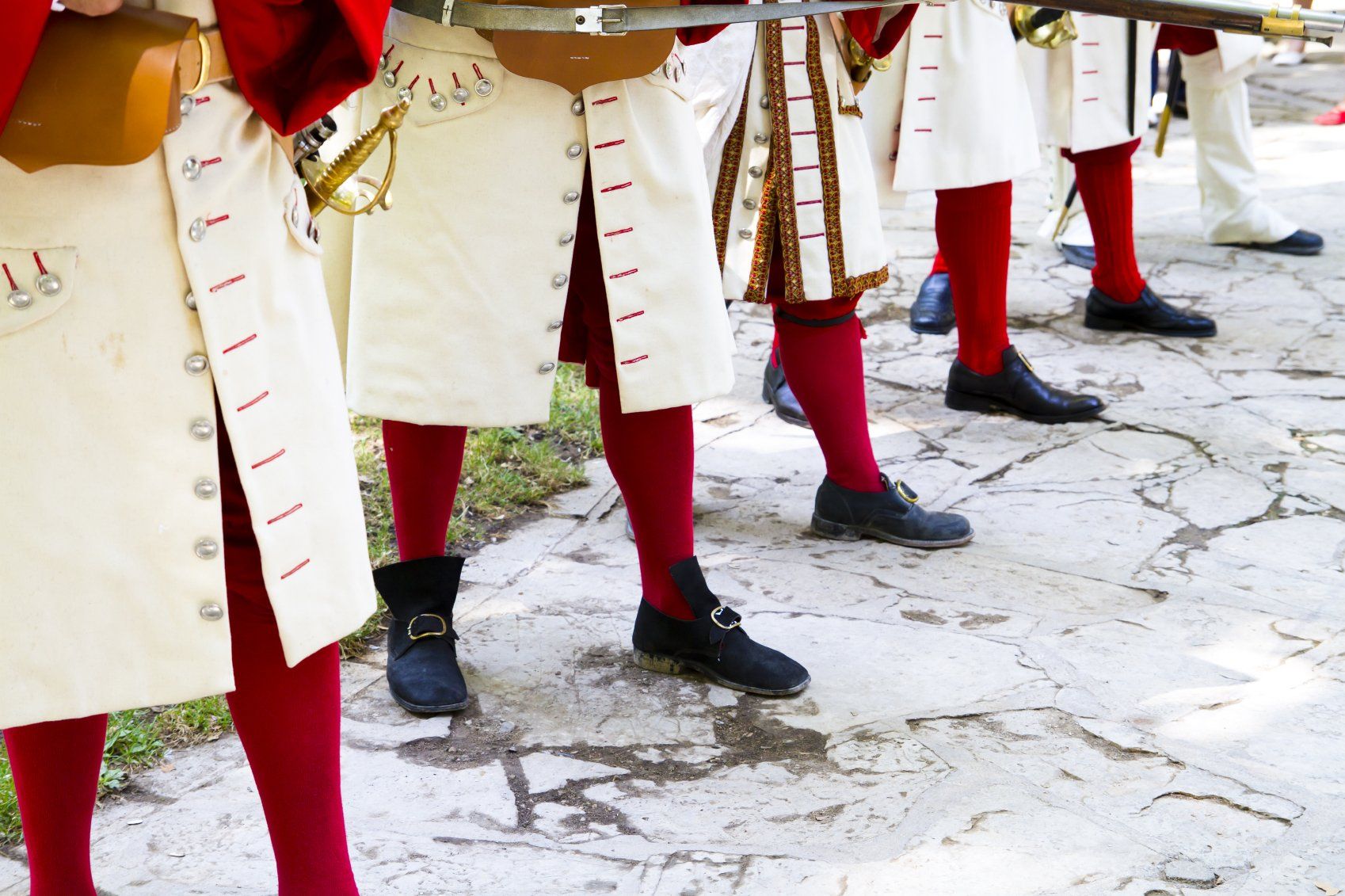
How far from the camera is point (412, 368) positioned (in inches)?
74.8

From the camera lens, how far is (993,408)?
3438 mm

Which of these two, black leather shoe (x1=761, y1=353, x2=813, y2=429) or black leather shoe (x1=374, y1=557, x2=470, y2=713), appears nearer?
black leather shoe (x1=374, y1=557, x2=470, y2=713)

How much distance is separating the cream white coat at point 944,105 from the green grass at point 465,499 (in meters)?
0.91

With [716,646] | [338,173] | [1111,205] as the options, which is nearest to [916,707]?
[716,646]

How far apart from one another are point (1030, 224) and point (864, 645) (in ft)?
10.8

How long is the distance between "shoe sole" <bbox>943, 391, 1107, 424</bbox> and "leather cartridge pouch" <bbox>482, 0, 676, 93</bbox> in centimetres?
187

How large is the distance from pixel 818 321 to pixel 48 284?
169 cm

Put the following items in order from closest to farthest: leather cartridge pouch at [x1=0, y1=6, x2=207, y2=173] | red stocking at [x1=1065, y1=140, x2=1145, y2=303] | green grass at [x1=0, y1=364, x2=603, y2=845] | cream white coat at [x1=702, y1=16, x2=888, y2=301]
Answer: leather cartridge pouch at [x1=0, y1=6, x2=207, y2=173]
green grass at [x1=0, y1=364, x2=603, y2=845]
cream white coat at [x1=702, y1=16, x2=888, y2=301]
red stocking at [x1=1065, y1=140, x2=1145, y2=303]

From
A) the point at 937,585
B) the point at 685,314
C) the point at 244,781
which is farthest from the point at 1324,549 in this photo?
the point at 244,781

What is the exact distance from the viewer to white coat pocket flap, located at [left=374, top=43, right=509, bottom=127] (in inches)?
70.2

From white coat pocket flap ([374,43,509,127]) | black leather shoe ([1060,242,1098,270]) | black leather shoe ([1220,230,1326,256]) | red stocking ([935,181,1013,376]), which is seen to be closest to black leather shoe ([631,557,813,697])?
white coat pocket flap ([374,43,509,127])

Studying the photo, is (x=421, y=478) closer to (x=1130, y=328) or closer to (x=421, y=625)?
(x=421, y=625)

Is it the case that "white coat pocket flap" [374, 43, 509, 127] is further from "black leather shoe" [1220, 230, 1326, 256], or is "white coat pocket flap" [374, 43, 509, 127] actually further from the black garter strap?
"black leather shoe" [1220, 230, 1326, 256]

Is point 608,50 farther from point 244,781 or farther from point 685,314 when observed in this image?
point 244,781
